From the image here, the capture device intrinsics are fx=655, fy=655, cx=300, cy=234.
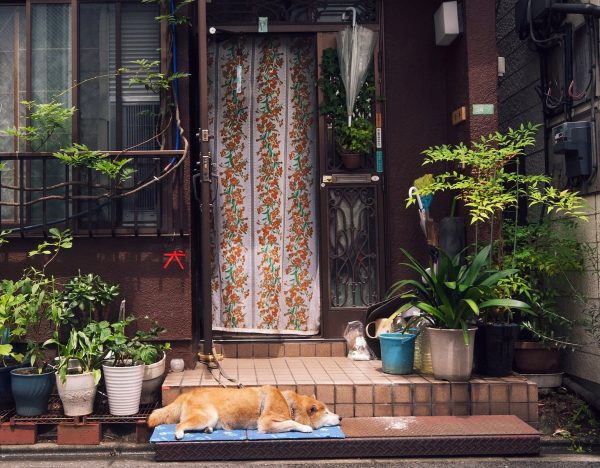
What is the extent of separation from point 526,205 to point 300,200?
218 cm

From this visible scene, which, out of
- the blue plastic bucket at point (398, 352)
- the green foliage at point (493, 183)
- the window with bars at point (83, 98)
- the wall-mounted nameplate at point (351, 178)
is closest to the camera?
the blue plastic bucket at point (398, 352)

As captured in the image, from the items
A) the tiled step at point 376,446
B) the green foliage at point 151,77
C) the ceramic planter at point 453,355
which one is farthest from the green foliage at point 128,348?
the ceramic planter at point 453,355

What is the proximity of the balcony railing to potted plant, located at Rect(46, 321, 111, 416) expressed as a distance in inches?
39.5

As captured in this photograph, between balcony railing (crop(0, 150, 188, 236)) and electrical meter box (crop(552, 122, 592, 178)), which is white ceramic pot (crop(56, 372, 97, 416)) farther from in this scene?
electrical meter box (crop(552, 122, 592, 178))

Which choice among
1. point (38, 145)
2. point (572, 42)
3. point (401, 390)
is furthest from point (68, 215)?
point (572, 42)

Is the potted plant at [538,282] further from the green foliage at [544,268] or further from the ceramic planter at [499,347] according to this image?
the ceramic planter at [499,347]

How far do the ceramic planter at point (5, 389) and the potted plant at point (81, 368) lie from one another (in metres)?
0.45

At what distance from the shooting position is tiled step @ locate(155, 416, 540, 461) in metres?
4.10

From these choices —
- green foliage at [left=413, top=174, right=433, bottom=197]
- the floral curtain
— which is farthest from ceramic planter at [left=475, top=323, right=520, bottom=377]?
the floral curtain

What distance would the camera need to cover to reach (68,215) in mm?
5375

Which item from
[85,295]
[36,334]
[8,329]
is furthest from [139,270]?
[8,329]

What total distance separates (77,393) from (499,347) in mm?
3028

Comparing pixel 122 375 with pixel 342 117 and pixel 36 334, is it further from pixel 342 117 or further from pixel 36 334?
pixel 342 117

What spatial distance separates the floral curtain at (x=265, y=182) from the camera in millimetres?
6051
